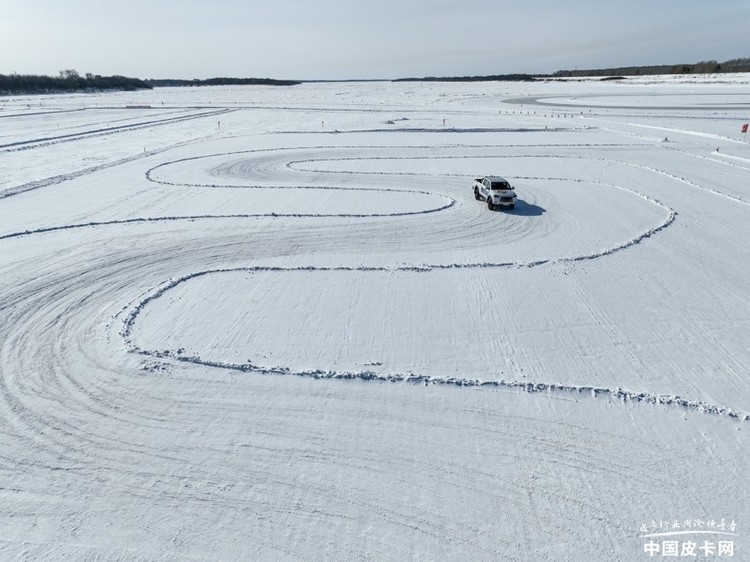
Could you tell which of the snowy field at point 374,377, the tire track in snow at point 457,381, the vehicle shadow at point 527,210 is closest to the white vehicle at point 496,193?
the vehicle shadow at point 527,210

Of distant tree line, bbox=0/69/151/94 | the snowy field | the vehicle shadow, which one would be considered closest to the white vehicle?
the vehicle shadow

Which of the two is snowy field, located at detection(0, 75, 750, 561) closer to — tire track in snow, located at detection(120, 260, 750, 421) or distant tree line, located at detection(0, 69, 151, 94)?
tire track in snow, located at detection(120, 260, 750, 421)

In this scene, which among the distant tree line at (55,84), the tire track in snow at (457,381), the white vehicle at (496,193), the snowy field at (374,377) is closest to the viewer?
the snowy field at (374,377)

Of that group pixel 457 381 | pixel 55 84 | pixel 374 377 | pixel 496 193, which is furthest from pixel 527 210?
pixel 55 84

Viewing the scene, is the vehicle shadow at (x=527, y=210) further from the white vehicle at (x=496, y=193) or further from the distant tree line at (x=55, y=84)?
the distant tree line at (x=55, y=84)

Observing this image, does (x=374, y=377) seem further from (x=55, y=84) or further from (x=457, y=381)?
(x=55, y=84)

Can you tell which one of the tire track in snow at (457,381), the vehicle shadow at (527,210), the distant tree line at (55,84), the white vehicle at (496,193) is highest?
the distant tree line at (55,84)
